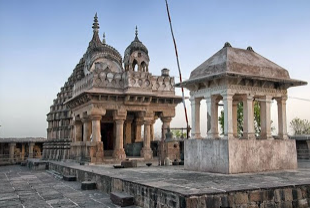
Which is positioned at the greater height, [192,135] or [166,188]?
[192,135]

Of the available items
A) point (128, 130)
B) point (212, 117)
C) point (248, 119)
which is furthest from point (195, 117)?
point (128, 130)

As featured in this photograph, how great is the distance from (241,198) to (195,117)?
4.58 m

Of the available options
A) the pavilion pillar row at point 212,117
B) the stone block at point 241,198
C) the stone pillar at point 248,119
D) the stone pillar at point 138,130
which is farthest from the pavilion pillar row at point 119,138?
the stone block at point 241,198

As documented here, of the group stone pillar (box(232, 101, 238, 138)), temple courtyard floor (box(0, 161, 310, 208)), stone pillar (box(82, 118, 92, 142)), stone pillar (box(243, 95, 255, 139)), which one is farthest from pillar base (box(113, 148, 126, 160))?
stone pillar (box(243, 95, 255, 139))

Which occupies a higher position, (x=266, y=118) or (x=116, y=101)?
(x=116, y=101)

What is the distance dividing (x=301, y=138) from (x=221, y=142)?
8.63 meters

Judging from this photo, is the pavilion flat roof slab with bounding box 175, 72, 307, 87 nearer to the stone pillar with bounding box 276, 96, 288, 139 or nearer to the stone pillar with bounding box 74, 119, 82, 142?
the stone pillar with bounding box 276, 96, 288, 139

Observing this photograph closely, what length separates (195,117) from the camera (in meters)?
9.95

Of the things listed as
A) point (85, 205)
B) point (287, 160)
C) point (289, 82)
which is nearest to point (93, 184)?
point (85, 205)

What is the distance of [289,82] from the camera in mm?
9641

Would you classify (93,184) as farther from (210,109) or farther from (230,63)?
(230,63)

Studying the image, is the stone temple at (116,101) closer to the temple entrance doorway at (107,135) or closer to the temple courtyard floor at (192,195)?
the temple entrance doorway at (107,135)

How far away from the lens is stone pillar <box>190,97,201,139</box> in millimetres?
9859

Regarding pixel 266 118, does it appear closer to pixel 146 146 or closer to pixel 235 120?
pixel 235 120
